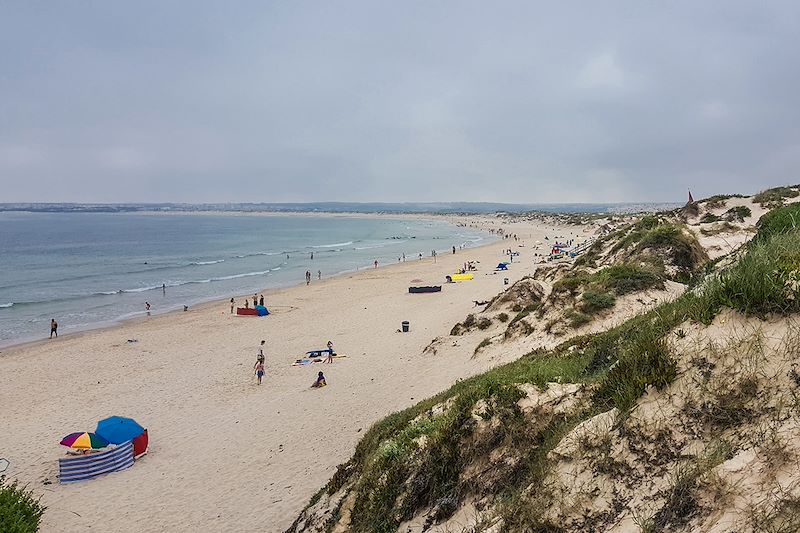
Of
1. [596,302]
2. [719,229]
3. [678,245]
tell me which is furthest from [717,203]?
[596,302]

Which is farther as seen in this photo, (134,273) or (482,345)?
(134,273)

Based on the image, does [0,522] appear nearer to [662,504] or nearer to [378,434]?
[378,434]

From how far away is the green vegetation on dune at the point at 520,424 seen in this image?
4633 mm

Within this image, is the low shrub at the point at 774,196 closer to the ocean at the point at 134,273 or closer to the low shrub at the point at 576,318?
the low shrub at the point at 576,318

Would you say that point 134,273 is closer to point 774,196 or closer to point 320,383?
point 320,383

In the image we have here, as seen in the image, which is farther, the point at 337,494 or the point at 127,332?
the point at 127,332

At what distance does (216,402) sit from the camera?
18078 millimetres

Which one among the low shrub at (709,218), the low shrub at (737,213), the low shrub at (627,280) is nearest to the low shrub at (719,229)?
the low shrub at (737,213)

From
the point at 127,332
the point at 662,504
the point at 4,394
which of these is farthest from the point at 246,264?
the point at 662,504

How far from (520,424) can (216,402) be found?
15.3 meters

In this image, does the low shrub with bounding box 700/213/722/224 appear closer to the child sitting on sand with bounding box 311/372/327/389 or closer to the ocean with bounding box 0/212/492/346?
the child sitting on sand with bounding box 311/372/327/389

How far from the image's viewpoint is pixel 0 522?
677 cm

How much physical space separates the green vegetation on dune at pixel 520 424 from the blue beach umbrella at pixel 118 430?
922 cm

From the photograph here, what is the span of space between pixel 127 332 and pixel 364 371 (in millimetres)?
19265
